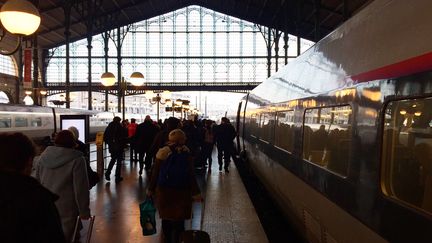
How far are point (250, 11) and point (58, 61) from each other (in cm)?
1886

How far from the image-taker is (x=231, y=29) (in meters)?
45.7

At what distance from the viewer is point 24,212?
6.63 ft

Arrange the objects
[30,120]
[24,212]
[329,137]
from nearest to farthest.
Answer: [24,212] → [329,137] → [30,120]

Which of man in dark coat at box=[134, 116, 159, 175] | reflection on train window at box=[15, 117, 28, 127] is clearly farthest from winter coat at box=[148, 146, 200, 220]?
reflection on train window at box=[15, 117, 28, 127]

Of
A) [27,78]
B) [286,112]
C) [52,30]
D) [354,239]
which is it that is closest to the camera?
[354,239]

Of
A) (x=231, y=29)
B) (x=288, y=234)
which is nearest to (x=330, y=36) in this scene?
(x=288, y=234)

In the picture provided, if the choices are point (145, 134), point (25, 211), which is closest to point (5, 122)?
point (145, 134)

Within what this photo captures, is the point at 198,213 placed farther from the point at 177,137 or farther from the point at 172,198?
the point at 177,137

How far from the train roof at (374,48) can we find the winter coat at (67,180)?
2.58m

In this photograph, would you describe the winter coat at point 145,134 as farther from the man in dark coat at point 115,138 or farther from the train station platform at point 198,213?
the train station platform at point 198,213

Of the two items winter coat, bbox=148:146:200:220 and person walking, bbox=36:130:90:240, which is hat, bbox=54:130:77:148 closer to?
person walking, bbox=36:130:90:240

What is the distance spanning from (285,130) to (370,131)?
4.18 metres

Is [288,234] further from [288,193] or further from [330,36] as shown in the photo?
[330,36]

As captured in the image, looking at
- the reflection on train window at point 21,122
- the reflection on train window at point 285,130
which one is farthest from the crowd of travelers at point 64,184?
the reflection on train window at point 21,122
